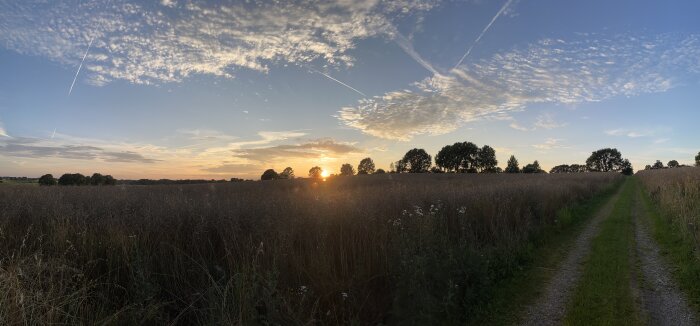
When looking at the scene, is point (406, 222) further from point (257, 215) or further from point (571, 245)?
point (571, 245)

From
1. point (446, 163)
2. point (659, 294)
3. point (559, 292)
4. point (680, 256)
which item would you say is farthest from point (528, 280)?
point (446, 163)

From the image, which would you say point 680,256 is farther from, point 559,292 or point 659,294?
point 559,292

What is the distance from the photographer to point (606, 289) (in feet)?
22.3

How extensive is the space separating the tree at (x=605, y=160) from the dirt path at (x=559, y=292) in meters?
166

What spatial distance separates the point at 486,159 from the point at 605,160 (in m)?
86.9

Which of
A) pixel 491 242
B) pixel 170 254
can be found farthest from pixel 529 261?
pixel 170 254

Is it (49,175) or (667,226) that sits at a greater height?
(49,175)

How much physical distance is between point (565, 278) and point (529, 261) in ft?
4.07

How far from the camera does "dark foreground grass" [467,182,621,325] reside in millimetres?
5797

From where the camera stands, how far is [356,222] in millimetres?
7820

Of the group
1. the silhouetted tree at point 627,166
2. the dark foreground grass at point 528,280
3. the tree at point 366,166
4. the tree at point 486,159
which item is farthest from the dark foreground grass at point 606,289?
the silhouetted tree at point 627,166

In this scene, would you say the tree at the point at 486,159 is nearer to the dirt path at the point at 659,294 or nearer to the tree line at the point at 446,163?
the tree line at the point at 446,163

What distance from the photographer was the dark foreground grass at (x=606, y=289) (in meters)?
5.55

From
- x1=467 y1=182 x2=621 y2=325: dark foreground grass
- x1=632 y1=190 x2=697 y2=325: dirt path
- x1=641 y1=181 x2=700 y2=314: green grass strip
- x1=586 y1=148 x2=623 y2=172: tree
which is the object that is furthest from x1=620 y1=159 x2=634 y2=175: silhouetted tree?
x1=632 y1=190 x2=697 y2=325: dirt path
